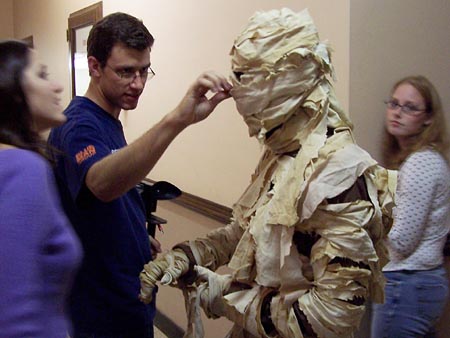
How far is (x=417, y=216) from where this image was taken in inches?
67.0

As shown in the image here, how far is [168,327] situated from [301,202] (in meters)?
2.20

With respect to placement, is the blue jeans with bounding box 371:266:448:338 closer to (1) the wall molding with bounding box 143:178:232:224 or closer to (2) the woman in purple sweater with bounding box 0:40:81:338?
(1) the wall molding with bounding box 143:178:232:224

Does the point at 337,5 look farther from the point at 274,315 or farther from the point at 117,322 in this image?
the point at 117,322

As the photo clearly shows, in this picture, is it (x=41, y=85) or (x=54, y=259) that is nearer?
(x=54, y=259)

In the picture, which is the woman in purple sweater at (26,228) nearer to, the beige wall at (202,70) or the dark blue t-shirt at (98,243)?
the dark blue t-shirt at (98,243)

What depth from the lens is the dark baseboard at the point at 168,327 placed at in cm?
296

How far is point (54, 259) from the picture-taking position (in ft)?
2.74

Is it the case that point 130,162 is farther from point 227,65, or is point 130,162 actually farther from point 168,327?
point 168,327

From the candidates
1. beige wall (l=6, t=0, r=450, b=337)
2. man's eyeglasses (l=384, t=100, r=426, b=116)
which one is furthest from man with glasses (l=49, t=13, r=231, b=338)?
man's eyeglasses (l=384, t=100, r=426, b=116)

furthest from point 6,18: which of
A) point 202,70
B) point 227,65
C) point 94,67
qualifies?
point 94,67

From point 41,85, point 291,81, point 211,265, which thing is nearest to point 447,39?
point 291,81

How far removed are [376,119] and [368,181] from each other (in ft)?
2.40

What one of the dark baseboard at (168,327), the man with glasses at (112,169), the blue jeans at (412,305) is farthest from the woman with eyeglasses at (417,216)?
the dark baseboard at (168,327)

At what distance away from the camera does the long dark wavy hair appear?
2.91 feet
